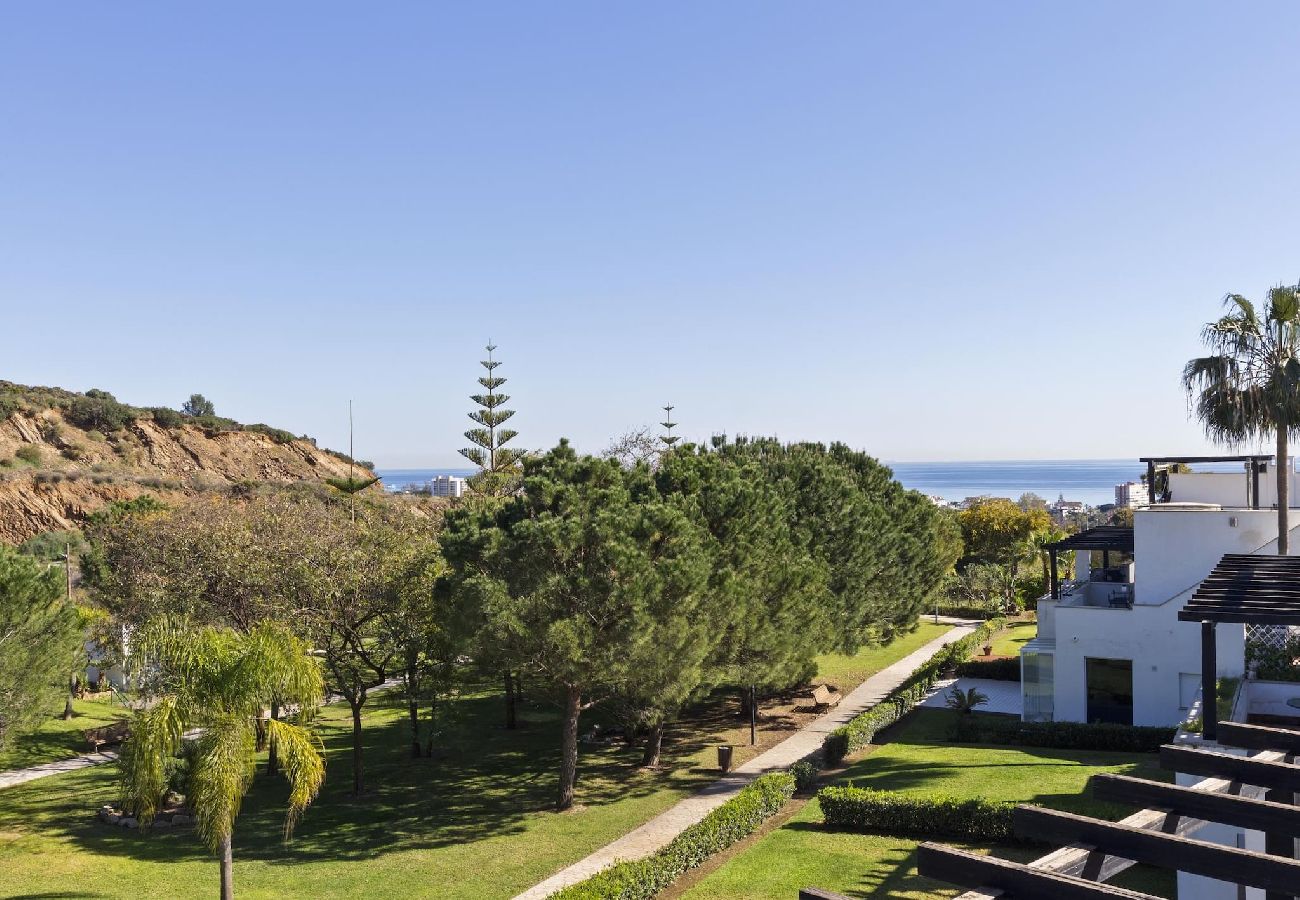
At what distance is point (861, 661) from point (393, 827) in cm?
2035

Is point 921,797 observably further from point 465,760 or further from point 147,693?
point 147,693

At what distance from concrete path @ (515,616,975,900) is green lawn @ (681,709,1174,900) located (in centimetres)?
169

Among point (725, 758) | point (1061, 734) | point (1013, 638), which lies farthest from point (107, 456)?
point (1061, 734)

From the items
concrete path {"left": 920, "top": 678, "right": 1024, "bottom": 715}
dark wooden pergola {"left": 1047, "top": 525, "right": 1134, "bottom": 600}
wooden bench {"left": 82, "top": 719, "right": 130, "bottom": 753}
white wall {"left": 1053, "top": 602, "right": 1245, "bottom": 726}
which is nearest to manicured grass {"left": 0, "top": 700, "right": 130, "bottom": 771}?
wooden bench {"left": 82, "top": 719, "right": 130, "bottom": 753}

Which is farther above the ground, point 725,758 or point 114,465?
point 114,465

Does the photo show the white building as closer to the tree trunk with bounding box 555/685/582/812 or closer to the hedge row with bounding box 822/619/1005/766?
the hedge row with bounding box 822/619/1005/766

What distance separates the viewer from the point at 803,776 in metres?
17.9

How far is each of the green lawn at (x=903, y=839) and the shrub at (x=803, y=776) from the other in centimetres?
84

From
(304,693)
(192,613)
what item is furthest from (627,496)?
(192,613)

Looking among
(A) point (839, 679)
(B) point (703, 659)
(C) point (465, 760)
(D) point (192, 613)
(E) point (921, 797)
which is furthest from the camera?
(A) point (839, 679)

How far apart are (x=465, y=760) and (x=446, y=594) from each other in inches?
249

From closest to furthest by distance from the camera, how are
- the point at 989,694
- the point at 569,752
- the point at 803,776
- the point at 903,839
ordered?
the point at 903,839
the point at 569,752
the point at 803,776
the point at 989,694

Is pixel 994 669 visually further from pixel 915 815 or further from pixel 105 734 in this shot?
pixel 105 734

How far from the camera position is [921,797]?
598 inches
